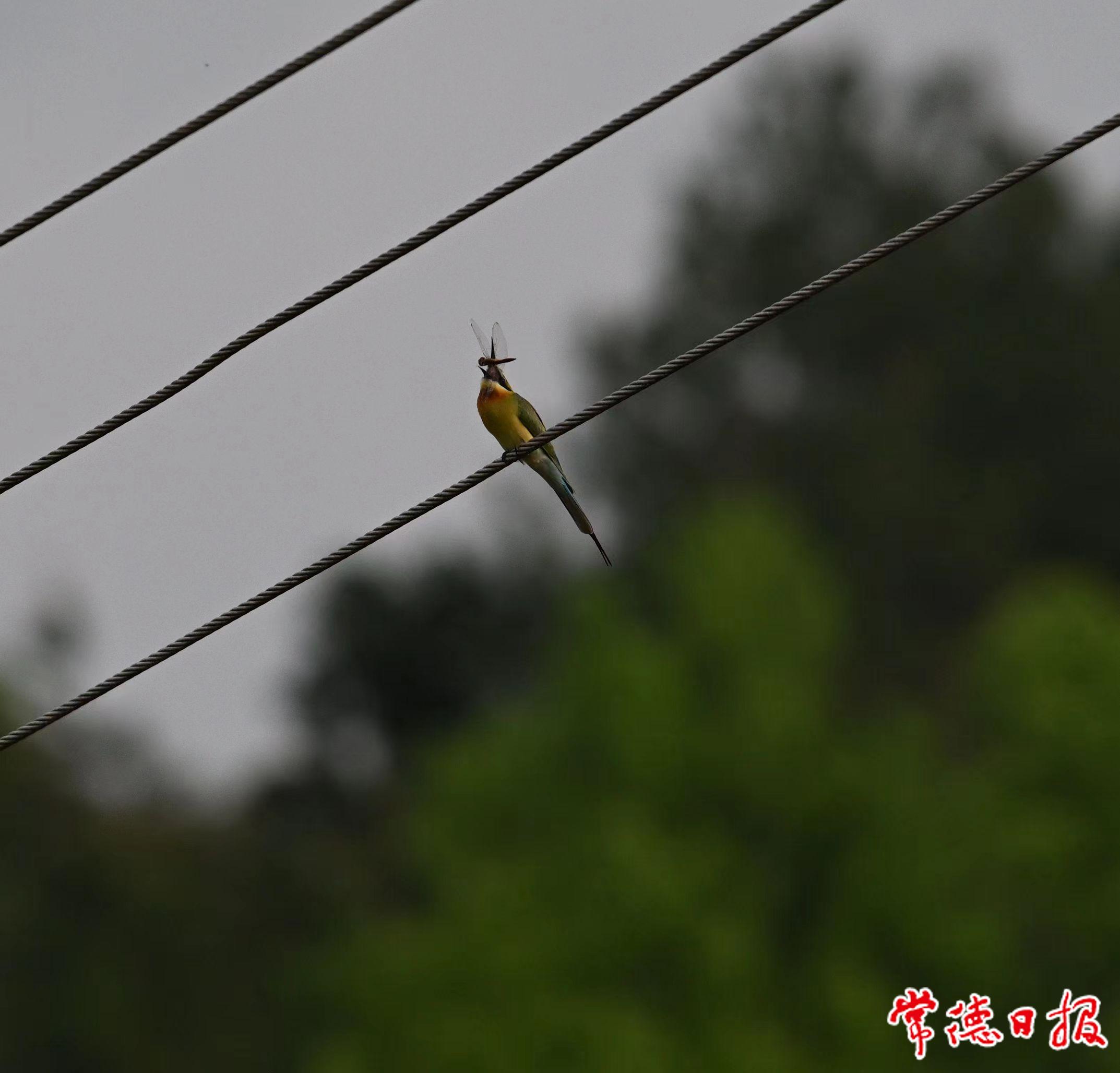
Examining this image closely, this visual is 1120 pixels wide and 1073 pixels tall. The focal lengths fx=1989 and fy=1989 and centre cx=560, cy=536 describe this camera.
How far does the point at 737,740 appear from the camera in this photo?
86.2ft

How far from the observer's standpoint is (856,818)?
83.2 feet

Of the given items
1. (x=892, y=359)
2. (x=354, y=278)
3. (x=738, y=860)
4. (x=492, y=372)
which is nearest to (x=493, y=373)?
(x=492, y=372)

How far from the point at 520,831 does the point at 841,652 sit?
15161 millimetres

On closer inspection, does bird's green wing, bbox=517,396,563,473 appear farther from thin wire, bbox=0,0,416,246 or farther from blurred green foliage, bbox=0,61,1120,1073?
blurred green foliage, bbox=0,61,1120,1073

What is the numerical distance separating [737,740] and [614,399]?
21.8 m

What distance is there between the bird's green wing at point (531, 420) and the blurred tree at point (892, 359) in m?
36.6

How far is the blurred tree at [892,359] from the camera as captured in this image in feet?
152

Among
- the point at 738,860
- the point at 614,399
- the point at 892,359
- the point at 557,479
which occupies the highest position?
the point at 892,359

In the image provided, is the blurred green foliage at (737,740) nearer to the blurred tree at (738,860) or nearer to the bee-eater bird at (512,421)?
the blurred tree at (738,860)

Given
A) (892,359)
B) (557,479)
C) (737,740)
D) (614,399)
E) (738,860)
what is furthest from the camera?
(892,359)

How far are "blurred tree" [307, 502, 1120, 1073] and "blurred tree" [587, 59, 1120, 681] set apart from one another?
665 inches

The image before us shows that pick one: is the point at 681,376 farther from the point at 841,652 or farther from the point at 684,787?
the point at 684,787

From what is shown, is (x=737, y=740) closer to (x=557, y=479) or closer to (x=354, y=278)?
(x=557, y=479)

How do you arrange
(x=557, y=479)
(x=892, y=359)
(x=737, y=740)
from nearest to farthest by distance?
(x=557, y=479), (x=737, y=740), (x=892, y=359)
